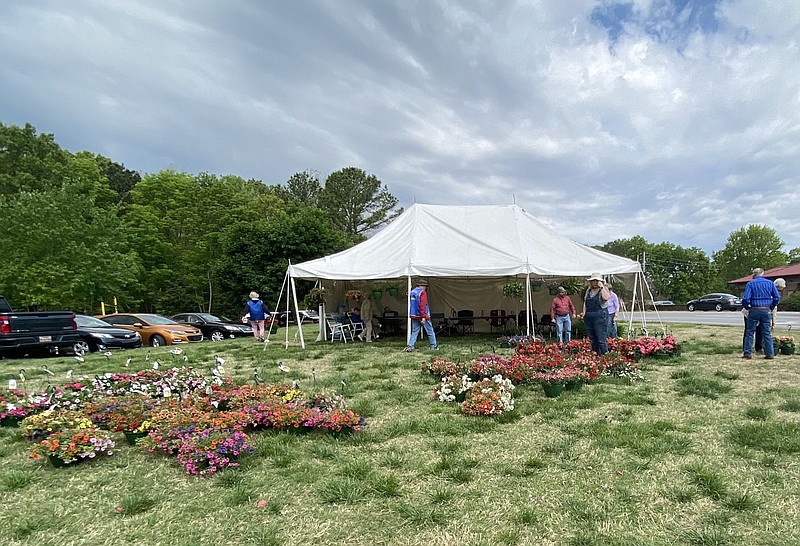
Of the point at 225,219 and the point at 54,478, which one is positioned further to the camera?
the point at 225,219

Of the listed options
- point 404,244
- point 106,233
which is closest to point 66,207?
point 106,233

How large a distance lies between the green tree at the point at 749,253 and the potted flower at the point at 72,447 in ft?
227

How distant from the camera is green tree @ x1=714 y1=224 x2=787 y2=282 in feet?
183

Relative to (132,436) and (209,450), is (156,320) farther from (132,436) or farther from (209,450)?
(209,450)

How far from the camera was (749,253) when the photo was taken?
5728 centimetres

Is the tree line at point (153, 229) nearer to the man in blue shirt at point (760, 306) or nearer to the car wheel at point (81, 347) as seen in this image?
the car wheel at point (81, 347)

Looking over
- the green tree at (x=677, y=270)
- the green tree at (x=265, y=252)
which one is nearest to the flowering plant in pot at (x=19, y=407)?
the green tree at (x=265, y=252)

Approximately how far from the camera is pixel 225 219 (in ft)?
104

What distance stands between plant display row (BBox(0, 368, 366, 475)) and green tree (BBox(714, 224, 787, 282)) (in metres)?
67.6

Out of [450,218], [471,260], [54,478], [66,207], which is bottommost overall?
[54,478]

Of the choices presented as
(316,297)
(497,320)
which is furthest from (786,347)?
(316,297)

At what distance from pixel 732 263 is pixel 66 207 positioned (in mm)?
70539

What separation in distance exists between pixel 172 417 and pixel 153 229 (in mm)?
28068

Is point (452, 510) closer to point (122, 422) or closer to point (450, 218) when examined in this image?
point (122, 422)
